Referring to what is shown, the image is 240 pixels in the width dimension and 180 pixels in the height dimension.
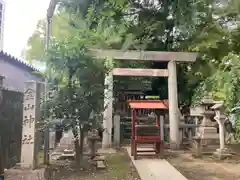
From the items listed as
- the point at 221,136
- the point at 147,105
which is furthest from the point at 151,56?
the point at 221,136

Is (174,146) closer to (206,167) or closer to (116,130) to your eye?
(116,130)

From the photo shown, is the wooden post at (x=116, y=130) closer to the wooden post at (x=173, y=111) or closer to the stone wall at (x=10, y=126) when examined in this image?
the wooden post at (x=173, y=111)

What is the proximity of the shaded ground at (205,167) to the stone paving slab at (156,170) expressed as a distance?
202 millimetres

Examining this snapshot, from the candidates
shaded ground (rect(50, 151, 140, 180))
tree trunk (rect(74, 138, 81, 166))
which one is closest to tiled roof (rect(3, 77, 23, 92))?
tree trunk (rect(74, 138, 81, 166))

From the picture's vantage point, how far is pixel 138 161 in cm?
797

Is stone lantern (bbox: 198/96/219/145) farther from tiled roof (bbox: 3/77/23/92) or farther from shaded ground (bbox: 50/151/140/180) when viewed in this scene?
tiled roof (bbox: 3/77/23/92)

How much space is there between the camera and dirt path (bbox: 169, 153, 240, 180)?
20.7 ft

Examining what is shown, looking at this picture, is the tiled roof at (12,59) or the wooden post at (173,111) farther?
the wooden post at (173,111)

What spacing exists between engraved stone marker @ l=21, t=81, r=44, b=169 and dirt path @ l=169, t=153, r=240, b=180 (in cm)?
340

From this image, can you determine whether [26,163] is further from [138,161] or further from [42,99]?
[138,161]

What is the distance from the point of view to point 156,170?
22.5 feet

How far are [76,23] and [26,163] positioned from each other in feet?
Result: 23.2

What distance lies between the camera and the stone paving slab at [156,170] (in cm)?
615

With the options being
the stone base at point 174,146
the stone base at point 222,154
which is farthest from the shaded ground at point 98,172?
the stone base at point 174,146
